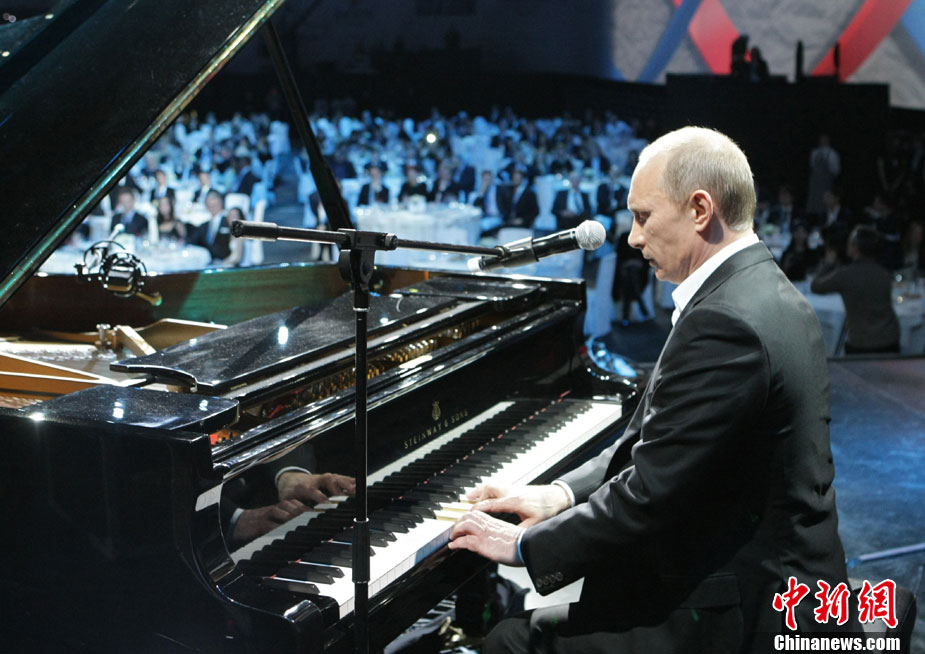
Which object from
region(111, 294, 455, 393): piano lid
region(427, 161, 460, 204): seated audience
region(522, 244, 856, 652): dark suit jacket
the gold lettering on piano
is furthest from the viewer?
region(427, 161, 460, 204): seated audience

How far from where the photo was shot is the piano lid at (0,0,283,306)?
2006 mm

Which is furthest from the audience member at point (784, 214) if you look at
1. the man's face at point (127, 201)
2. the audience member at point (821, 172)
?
the man's face at point (127, 201)

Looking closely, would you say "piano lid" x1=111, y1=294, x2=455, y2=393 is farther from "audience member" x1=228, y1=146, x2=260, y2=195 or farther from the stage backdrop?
the stage backdrop

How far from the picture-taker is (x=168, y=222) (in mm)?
9266

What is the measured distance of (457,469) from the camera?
2543 mm

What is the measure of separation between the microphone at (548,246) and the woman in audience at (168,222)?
7.59 m

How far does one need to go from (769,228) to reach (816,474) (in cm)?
744

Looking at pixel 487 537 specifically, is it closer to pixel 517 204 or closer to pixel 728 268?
pixel 728 268

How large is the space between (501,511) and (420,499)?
25 cm

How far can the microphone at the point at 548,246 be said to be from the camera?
1.97 meters

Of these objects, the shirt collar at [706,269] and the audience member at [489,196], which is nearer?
the shirt collar at [706,269]

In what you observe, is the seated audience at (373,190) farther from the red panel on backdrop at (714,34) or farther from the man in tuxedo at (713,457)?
the man in tuxedo at (713,457)

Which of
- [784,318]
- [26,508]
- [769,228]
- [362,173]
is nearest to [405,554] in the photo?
[26,508]

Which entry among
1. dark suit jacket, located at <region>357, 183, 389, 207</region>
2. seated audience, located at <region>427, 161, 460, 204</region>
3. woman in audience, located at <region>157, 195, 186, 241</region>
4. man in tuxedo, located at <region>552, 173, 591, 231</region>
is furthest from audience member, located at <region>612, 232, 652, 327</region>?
woman in audience, located at <region>157, 195, 186, 241</region>
